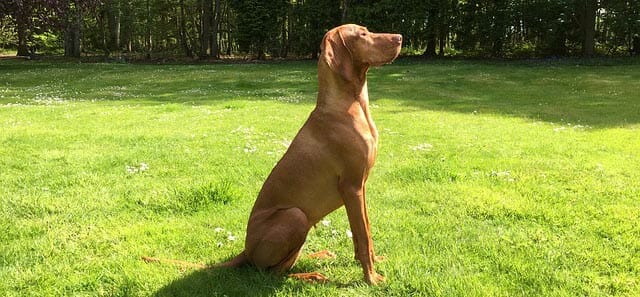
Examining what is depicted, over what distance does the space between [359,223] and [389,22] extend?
2907 cm

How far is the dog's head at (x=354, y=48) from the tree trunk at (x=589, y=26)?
1052 inches

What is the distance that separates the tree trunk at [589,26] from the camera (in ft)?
85.2

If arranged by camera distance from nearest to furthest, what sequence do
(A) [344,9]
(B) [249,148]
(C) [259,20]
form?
1. (B) [249,148]
2. (A) [344,9]
3. (C) [259,20]

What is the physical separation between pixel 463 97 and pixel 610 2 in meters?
15.9

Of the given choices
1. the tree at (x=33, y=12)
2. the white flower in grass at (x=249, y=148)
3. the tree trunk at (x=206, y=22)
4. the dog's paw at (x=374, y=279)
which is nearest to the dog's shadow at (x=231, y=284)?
the dog's paw at (x=374, y=279)

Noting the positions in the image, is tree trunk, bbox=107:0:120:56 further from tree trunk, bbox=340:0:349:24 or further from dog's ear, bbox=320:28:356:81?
dog's ear, bbox=320:28:356:81

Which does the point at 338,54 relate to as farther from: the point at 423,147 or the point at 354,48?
the point at 423,147

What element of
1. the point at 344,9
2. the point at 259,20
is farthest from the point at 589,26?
the point at 259,20

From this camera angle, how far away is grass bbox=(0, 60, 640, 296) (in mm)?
3938

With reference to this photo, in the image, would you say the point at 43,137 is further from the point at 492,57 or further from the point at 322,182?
the point at 492,57

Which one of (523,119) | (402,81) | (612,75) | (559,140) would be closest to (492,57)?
(612,75)

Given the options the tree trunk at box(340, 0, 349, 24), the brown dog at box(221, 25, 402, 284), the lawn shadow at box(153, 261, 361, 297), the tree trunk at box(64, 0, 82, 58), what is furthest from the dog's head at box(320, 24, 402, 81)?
the tree trunk at box(340, 0, 349, 24)

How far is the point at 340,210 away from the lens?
5531mm

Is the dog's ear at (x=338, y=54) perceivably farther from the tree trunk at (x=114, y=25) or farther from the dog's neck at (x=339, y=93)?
the tree trunk at (x=114, y=25)
